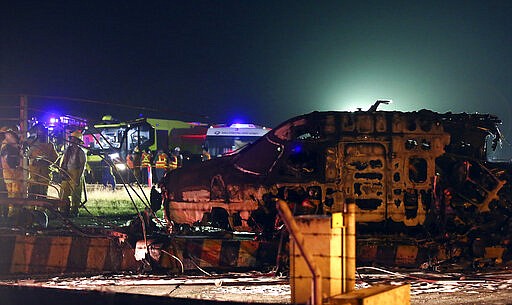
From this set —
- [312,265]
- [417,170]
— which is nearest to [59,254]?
[417,170]

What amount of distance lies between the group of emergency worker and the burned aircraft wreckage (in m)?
3.09

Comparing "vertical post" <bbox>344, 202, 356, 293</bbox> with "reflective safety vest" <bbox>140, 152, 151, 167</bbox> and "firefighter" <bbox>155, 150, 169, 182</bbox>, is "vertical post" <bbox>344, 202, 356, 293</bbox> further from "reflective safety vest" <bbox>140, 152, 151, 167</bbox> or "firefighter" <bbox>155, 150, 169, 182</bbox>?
"reflective safety vest" <bbox>140, 152, 151, 167</bbox>

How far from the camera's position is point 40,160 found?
1289cm

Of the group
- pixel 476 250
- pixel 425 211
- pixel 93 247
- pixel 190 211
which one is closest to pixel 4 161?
pixel 93 247

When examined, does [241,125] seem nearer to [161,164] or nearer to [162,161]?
[162,161]

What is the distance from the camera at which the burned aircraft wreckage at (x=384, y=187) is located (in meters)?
8.45

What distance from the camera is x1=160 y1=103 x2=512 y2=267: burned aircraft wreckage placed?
8453 mm

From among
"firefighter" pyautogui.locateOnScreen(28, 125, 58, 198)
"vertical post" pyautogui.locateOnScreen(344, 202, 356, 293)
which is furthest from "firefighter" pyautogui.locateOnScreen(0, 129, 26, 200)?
"vertical post" pyautogui.locateOnScreen(344, 202, 356, 293)

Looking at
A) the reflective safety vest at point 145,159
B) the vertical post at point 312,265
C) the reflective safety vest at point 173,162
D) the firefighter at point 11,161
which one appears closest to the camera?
the vertical post at point 312,265

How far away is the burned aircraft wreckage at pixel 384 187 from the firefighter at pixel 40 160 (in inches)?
208

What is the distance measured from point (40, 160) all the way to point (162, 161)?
617 centimetres

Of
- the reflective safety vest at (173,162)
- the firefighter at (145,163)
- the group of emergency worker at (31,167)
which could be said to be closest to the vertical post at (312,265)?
the group of emergency worker at (31,167)

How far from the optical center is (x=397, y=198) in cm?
844

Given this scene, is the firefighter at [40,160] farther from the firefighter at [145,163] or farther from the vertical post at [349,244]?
the vertical post at [349,244]
